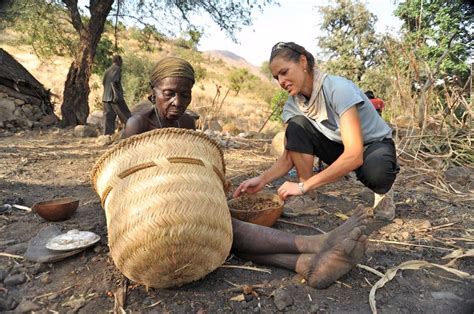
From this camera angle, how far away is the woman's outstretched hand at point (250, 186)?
235 cm

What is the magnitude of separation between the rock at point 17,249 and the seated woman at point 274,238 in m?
0.90

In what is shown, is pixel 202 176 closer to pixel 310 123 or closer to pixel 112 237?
pixel 112 237

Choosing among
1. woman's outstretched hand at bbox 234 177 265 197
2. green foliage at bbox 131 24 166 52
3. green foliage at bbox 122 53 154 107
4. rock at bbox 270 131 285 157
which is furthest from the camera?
green foliage at bbox 122 53 154 107

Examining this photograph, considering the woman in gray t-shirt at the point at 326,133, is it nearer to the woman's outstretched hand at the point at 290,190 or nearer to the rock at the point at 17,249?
the woman's outstretched hand at the point at 290,190

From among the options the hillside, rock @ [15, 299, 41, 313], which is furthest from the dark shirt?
the hillside

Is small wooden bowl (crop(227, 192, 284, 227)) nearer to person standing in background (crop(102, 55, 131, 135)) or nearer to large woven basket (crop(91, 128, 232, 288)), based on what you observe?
large woven basket (crop(91, 128, 232, 288))

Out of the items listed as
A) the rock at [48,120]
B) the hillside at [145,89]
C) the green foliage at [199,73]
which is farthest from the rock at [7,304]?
the green foliage at [199,73]

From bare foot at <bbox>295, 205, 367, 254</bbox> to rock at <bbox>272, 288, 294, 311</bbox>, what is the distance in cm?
27

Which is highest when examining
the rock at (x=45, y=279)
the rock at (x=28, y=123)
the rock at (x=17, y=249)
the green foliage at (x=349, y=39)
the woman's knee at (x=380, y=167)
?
the green foliage at (x=349, y=39)

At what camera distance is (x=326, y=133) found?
2.53 meters

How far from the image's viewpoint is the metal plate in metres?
1.93

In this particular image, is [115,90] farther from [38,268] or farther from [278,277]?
[278,277]

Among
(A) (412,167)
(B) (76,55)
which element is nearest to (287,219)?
(A) (412,167)

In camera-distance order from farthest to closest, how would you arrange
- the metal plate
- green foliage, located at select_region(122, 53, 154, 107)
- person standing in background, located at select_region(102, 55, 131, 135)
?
green foliage, located at select_region(122, 53, 154, 107) → person standing in background, located at select_region(102, 55, 131, 135) → the metal plate
